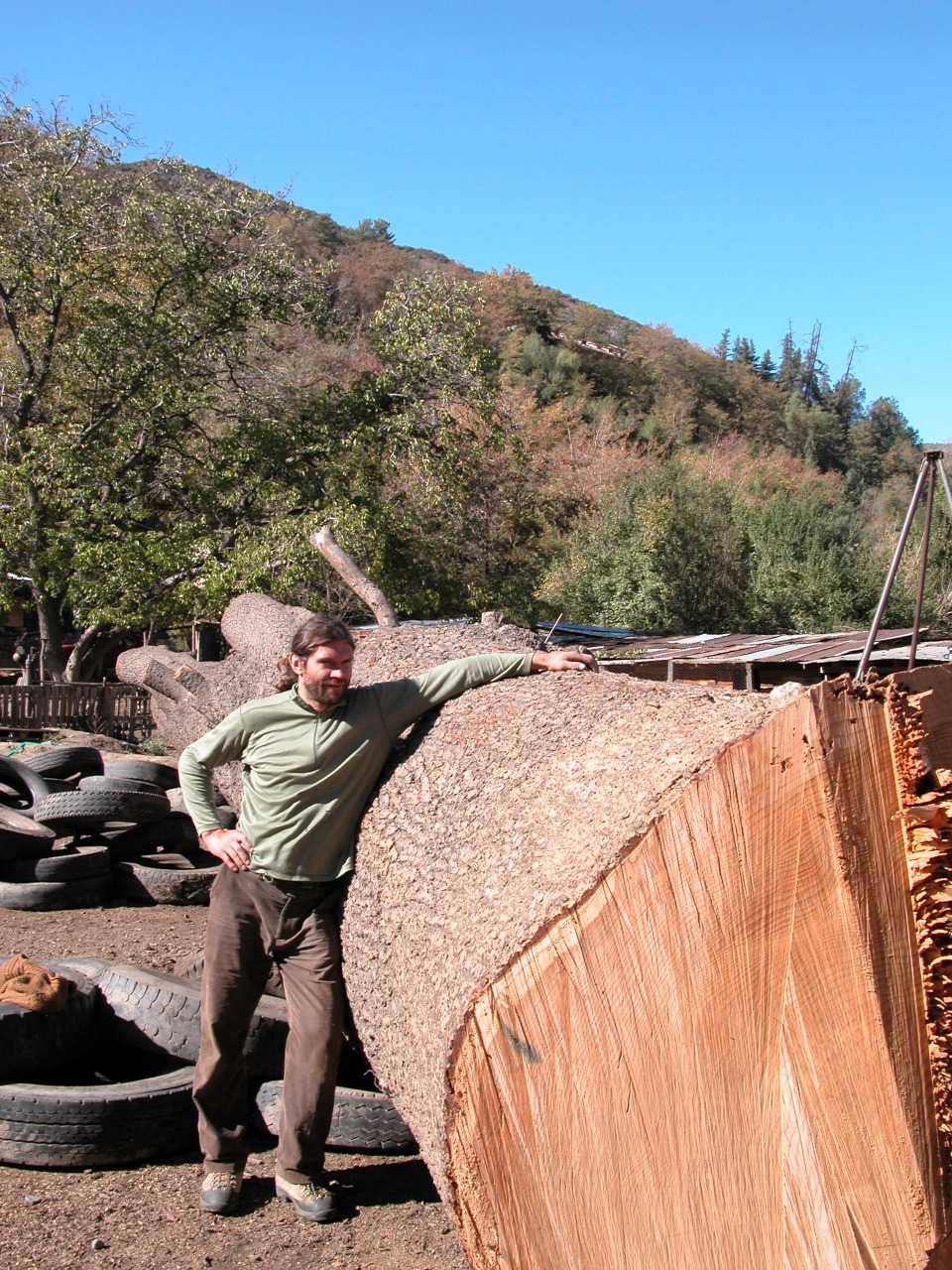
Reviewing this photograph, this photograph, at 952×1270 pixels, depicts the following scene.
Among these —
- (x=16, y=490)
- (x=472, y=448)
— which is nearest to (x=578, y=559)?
(x=472, y=448)

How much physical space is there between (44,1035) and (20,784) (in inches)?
185

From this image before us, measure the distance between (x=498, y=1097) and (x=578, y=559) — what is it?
30386 millimetres

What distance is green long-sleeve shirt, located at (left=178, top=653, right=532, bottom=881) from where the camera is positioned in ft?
10.3

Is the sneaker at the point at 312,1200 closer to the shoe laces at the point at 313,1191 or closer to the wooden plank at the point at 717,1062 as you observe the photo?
the shoe laces at the point at 313,1191

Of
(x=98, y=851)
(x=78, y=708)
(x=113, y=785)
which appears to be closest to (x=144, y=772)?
(x=113, y=785)

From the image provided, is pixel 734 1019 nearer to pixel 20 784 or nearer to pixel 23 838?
pixel 23 838

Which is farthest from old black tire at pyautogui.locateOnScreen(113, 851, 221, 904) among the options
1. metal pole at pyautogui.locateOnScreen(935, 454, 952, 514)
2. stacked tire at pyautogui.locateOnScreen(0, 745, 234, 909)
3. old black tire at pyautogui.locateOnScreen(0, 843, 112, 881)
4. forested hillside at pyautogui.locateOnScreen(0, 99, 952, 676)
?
forested hillside at pyautogui.locateOnScreen(0, 99, 952, 676)

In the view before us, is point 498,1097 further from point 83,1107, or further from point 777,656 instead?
point 777,656

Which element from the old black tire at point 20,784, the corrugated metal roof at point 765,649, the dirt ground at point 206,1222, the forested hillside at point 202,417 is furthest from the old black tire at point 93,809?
the corrugated metal roof at point 765,649

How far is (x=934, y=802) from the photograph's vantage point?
2135mm

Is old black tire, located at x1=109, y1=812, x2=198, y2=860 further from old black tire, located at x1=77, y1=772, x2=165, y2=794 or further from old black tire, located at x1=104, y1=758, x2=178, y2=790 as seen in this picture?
old black tire, located at x1=104, y1=758, x2=178, y2=790

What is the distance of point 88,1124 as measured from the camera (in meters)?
3.29

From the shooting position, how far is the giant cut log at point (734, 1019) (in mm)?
2045

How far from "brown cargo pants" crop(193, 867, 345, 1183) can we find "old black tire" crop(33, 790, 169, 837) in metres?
3.48
